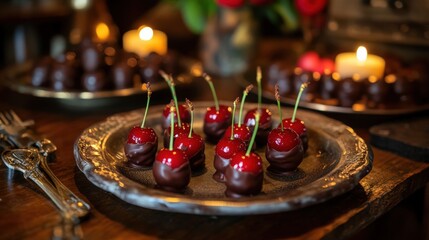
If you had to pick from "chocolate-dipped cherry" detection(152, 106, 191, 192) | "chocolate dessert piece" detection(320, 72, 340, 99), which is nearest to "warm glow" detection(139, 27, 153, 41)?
"chocolate dessert piece" detection(320, 72, 340, 99)

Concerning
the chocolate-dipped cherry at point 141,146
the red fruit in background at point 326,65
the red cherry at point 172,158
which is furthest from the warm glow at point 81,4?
the red cherry at point 172,158

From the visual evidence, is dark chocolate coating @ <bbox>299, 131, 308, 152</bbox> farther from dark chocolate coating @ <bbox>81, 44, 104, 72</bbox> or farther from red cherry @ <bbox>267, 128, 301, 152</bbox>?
dark chocolate coating @ <bbox>81, 44, 104, 72</bbox>

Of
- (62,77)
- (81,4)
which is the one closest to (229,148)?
(62,77)

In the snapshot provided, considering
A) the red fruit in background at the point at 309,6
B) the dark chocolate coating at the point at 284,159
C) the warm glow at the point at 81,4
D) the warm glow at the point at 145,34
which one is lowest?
the dark chocolate coating at the point at 284,159

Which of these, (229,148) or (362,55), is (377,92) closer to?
(362,55)

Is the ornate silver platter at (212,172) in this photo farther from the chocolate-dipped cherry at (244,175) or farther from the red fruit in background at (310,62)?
the red fruit in background at (310,62)

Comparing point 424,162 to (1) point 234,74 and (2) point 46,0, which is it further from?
(2) point 46,0
